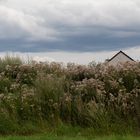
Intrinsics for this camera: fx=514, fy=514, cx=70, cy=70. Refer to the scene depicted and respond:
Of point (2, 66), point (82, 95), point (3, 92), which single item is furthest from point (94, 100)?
point (2, 66)

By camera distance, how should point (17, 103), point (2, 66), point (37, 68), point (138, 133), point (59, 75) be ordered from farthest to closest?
point (2, 66) < point (37, 68) < point (59, 75) < point (17, 103) < point (138, 133)

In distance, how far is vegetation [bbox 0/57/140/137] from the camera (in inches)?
547

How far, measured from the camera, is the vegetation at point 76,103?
13891mm

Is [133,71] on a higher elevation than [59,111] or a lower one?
higher

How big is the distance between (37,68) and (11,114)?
3414 millimetres

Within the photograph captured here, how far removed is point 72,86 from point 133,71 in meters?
1.90

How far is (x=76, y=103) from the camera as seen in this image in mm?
14648

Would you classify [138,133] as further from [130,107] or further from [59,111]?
[59,111]

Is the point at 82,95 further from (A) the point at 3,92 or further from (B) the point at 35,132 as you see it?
(A) the point at 3,92

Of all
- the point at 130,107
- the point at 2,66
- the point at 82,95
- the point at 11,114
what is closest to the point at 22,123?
the point at 11,114

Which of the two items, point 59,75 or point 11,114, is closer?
point 11,114

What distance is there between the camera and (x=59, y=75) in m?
16.5

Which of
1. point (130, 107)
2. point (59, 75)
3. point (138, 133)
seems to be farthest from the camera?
point (59, 75)

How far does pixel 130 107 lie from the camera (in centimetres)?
1416
